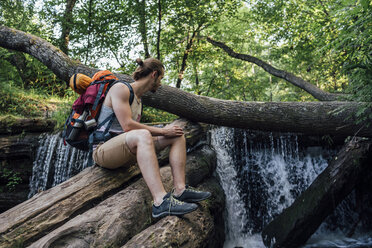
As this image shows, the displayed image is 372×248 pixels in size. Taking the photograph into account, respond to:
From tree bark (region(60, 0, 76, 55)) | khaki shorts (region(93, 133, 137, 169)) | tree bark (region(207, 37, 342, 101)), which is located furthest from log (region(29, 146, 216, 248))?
tree bark (region(60, 0, 76, 55))

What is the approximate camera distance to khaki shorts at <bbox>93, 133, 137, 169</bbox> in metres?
3.11

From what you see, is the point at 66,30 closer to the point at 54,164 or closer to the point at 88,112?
the point at 54,164

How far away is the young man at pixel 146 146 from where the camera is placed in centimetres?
293

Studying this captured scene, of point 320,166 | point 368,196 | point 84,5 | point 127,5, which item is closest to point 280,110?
point 320,166

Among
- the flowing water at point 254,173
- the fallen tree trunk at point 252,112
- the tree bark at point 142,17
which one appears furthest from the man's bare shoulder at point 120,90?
the tree bark at point 142,17

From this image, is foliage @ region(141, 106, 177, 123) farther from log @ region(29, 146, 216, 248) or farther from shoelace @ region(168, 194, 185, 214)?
shoelace @ region(168, 194, 185, 214)

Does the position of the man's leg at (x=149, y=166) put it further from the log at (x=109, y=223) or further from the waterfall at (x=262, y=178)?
the waterfall at (x=262, y=178)

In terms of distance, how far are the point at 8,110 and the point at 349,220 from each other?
9743mm

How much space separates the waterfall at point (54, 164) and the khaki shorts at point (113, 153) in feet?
10.9

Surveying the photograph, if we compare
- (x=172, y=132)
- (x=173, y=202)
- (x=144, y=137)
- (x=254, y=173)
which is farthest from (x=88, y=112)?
(x=254, y=173)

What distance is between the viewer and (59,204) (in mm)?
3012

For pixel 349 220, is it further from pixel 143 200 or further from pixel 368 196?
pixel 143 200

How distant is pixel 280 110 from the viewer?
17.6 ft

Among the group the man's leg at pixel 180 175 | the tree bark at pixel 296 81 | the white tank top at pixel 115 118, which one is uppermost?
the tree bark at pixel 296 81
